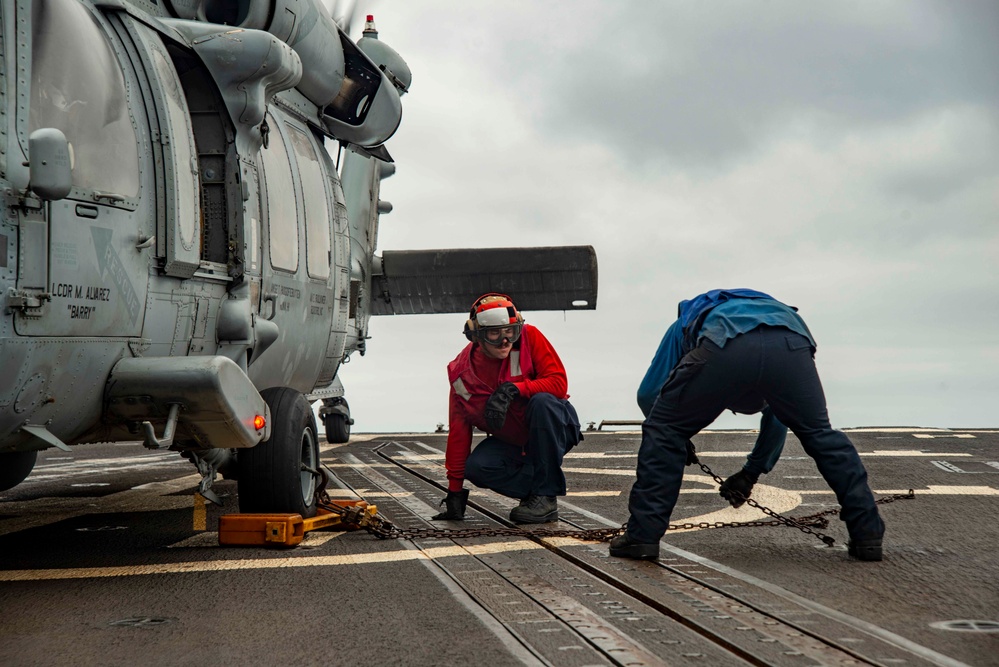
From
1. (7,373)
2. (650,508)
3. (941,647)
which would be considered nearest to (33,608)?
(7,373)

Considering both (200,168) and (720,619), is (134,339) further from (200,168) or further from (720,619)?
(720,619)

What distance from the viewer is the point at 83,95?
4.91 metres

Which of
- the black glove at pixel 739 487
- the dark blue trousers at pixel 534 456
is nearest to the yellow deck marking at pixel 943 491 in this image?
the black glove at pixel 739 487

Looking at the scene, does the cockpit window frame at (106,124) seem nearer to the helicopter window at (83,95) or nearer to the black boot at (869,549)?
the helicopter window at (83,95)

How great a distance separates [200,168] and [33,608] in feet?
9.11

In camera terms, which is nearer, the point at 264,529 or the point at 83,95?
the point at 83,95

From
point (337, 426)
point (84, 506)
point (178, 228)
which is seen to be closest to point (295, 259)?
point (178, 228)

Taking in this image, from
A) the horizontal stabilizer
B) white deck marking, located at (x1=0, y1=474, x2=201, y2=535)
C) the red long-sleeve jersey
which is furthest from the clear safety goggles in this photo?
the horizontal stabilizer

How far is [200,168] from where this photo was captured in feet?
20.1

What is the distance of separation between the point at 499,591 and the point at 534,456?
2.21 metres

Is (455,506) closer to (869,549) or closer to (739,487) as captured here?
(739,487)

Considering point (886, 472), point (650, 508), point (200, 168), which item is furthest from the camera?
point (886, 472)

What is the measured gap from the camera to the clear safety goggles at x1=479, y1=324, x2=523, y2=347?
6570 millimetres

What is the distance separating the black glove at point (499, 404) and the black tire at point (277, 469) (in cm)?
120
